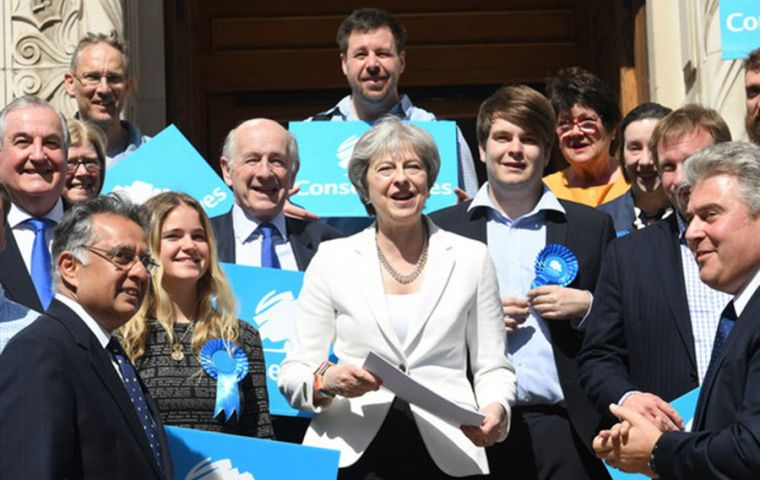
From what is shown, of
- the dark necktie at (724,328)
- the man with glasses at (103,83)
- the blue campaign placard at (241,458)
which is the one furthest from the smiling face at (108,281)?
the man with glasses at (103,83)

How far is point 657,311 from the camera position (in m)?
5.86

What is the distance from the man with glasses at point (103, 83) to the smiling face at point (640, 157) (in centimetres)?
242

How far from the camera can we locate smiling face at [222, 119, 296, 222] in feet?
22.2

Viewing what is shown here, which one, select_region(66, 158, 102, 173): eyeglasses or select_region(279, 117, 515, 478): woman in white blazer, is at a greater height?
select_region(66, 158, 102, 173): eyeglasses

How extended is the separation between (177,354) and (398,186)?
105 cm

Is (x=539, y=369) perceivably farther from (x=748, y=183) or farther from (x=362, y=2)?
(x=362, y=2)

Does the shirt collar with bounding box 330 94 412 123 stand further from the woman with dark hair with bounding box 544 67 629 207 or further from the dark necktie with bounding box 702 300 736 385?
the dark necktie with bounding box 702 300 736 385

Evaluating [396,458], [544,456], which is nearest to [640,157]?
[544,456]

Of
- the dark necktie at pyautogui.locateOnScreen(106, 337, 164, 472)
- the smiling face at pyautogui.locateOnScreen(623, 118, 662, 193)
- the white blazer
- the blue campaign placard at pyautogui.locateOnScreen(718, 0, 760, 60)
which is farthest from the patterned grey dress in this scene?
the blue campaign placard at pyautogui.locateOnScreen(718, 0, 760, 60)

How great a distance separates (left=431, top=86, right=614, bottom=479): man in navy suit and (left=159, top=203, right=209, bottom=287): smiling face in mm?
1016

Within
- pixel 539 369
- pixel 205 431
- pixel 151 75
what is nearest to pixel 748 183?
pixel 539 369

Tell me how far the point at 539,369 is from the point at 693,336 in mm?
660

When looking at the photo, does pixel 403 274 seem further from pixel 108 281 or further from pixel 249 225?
pixel 108 281

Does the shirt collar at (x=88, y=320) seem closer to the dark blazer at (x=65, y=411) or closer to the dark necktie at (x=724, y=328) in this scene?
the dark blazer at (x=65, y=411)
